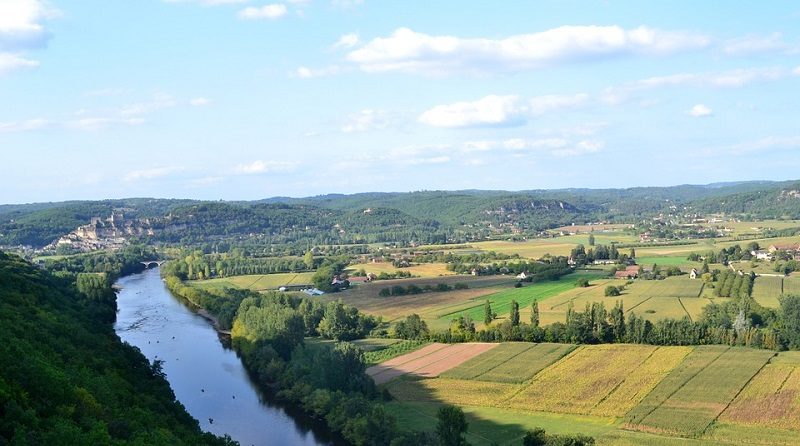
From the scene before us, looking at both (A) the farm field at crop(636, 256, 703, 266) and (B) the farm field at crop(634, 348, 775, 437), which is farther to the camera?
(A) the farm field at crop(636, 256, 703, 266)

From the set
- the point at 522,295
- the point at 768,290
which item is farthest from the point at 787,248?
the point at 522,295

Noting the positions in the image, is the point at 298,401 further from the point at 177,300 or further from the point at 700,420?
the point at 177,300

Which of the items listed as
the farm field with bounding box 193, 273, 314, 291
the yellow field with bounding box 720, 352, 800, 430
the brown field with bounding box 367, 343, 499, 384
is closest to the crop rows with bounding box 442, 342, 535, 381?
the brown field with bounding box 367, 343, 499, 384

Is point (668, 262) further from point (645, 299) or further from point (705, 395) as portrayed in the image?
point (705, 395)

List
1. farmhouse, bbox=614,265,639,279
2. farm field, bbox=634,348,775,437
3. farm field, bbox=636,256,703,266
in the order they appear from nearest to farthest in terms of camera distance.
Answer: farm field, bbox=634,348,775,437
farmhouse, bbox=614,265,639,279
farm field, bbox=636,256,703,266

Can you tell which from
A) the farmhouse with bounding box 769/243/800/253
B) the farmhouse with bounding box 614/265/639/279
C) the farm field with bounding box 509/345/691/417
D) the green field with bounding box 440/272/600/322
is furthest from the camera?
the farmhouse with bounding box 769/243/800/253

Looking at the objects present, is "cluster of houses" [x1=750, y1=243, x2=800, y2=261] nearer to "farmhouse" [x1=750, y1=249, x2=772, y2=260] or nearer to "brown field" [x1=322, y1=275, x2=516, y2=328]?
"farmhouse" [x1=750, y1=249, x2=772, y2=260]

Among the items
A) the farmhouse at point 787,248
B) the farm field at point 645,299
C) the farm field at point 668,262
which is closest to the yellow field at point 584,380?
the farm field at point 645,299
